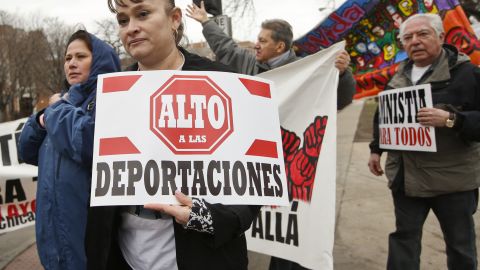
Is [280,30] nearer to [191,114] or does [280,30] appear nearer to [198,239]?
[191,114]

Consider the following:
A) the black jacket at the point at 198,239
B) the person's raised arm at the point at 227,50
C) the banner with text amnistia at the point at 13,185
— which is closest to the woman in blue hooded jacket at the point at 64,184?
the black jacket at the point at 198,239

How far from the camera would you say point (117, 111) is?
1405 mm

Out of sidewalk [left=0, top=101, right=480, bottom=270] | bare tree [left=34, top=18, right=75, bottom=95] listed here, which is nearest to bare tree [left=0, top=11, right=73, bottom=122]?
bare tree [left=34, top=18, right=75, bottom=95]

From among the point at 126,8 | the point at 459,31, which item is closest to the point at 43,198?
the point at 126,8

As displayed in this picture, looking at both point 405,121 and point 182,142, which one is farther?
point 405,121

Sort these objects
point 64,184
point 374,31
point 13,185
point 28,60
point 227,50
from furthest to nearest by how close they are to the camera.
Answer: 1. point 28,60
2. point 374,31
3. point 13,185
4. point 227,50
5. point 64,184

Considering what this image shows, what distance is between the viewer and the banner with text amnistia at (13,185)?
11.8 ft

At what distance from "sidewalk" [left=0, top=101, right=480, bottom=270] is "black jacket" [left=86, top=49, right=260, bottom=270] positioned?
2.32 m

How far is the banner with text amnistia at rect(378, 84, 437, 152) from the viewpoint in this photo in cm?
267

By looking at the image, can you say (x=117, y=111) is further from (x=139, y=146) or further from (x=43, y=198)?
(x=43, y=198)

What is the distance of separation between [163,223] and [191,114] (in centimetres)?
40

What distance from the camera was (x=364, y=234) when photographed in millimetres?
4441

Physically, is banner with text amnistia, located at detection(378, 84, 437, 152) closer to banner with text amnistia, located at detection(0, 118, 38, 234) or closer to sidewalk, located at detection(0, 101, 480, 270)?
sidewalk, located at detection(0, 101, 480, 270)

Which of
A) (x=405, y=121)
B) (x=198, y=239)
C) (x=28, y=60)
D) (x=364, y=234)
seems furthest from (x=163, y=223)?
(x=28, y=60)
